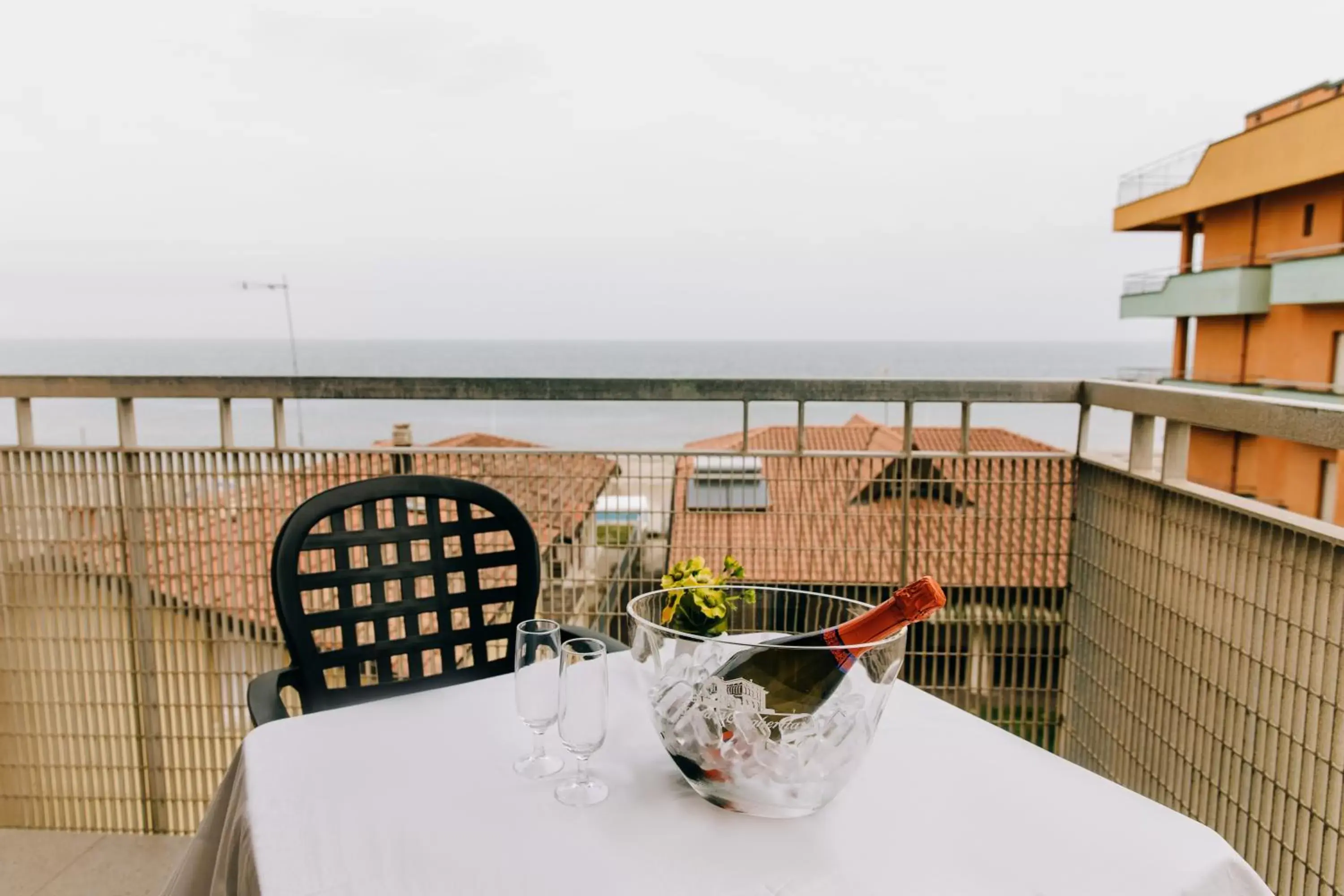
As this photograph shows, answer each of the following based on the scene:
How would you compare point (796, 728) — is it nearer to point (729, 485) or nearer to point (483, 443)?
point (729, 485)

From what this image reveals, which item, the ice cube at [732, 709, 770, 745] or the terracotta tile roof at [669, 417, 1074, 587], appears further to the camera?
the terracotta tile roof at [669, 417, 1074, 587]

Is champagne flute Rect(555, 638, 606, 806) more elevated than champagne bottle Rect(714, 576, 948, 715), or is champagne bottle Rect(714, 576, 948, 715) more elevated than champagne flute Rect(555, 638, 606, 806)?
champagne bottle Rect(714, 576, 948, 715)

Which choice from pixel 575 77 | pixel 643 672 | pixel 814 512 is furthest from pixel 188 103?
pixel 643 672

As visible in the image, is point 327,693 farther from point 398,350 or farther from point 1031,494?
point 398,350

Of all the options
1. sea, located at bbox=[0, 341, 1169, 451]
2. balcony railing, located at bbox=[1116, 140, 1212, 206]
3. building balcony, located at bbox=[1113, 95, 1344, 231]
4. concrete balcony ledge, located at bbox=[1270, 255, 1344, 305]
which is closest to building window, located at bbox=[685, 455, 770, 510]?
sea, located at bbox=[0, 341, 1169, 451]

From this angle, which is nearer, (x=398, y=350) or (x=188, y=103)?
(x=188, y=103)

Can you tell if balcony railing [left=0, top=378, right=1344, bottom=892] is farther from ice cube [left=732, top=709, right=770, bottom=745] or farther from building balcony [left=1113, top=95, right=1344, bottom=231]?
building balcony [left=1113, top=95, right=1344, bottom=231]

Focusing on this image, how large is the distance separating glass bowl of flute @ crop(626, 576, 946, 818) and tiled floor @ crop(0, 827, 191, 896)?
1843 millimetres

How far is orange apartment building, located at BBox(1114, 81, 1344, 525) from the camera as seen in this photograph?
640 cm

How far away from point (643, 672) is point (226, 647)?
5.76 feet

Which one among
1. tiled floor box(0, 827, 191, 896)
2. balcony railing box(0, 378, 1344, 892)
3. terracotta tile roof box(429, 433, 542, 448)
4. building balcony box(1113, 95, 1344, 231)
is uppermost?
building balcony box(1113, 95, 1344, 231)

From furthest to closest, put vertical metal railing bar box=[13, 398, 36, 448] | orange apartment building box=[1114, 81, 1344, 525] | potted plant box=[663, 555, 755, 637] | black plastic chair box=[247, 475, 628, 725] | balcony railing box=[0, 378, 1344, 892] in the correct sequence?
orange apartment building box=[1114, 81, 1344, 525] < vertical metal railing bar box=[13, 398, 36, 448] < balcony railing box=[0, 378, 1344, 892] < black plastic chair box=[247, 475, 628, 725] < potted plant box=[663, 555, 755, 637]

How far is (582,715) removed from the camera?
834 mm

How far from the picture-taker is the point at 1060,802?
0.80m
